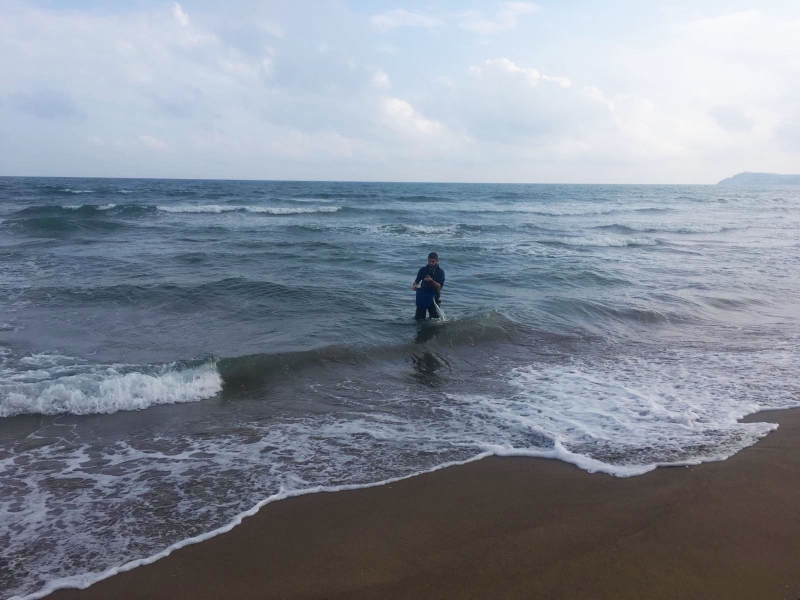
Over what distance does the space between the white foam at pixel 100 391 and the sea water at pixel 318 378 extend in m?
0.03

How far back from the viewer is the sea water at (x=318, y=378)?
463cm

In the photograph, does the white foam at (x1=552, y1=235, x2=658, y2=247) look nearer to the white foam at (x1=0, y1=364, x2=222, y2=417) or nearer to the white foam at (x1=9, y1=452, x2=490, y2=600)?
the white foam at (x1=0, y1=364, x2=222, y2=417)

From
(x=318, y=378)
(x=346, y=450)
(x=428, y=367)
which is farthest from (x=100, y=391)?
(x=428, y=367)

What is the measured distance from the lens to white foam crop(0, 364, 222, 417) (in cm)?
631

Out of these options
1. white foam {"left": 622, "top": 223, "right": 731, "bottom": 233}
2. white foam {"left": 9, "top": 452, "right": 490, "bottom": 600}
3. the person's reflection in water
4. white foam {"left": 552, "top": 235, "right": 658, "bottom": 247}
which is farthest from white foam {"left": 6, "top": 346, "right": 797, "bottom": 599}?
white foam {"left": 622, "top": 223, "right": 731, "bottom": 233}

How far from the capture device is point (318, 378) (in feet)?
25.1

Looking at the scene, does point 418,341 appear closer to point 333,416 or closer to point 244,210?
point 333,416

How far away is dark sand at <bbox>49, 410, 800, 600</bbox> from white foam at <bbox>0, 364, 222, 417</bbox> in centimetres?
317

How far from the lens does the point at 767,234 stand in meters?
26.3

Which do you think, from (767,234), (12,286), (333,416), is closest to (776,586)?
(333,416)

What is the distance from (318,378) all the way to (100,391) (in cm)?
285

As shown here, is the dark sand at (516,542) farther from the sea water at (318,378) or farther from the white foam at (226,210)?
the white foam at (226,210)

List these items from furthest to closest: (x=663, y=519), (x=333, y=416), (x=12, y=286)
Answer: (x=12, y=286), (x=333, y=416), (x=663, y=519)

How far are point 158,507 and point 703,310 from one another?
11.5 m
